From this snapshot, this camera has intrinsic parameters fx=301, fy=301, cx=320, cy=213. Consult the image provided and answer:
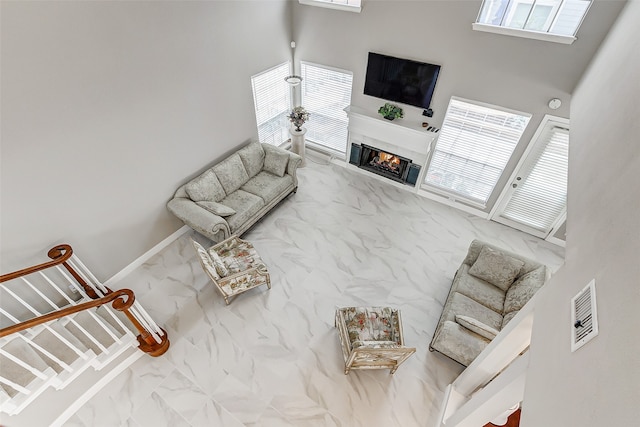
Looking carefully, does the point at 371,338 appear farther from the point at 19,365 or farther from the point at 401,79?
the point at 401,79

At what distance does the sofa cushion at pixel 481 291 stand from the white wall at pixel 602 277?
1921mm

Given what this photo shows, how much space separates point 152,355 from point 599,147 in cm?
474

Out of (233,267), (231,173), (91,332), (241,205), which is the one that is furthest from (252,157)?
(91,332)

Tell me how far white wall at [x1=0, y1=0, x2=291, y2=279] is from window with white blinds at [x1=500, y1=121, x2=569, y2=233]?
481 centimetres

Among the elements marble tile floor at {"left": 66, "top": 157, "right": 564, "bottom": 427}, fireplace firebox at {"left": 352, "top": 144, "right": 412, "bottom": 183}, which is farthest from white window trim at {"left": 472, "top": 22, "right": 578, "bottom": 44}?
marble tile floor at {"left": 66, "top": 157, "right": 564, "bottom": 427}

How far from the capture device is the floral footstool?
316 centimetres

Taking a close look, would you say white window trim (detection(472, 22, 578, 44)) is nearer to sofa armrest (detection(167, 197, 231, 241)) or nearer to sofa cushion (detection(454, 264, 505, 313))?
sofa cushion (detection(454, 264, 505, 313))

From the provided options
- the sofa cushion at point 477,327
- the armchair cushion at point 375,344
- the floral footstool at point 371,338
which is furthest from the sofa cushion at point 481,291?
the armchair cushion at point 375,344

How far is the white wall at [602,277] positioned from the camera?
98 cm

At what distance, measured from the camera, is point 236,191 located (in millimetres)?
5344

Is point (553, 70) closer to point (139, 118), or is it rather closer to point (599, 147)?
point (599, 147)

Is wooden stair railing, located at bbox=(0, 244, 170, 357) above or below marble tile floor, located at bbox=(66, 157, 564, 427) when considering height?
above

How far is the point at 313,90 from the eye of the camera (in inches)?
249

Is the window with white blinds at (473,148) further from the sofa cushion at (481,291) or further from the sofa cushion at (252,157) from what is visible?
the sofa cushion at (252,157)
